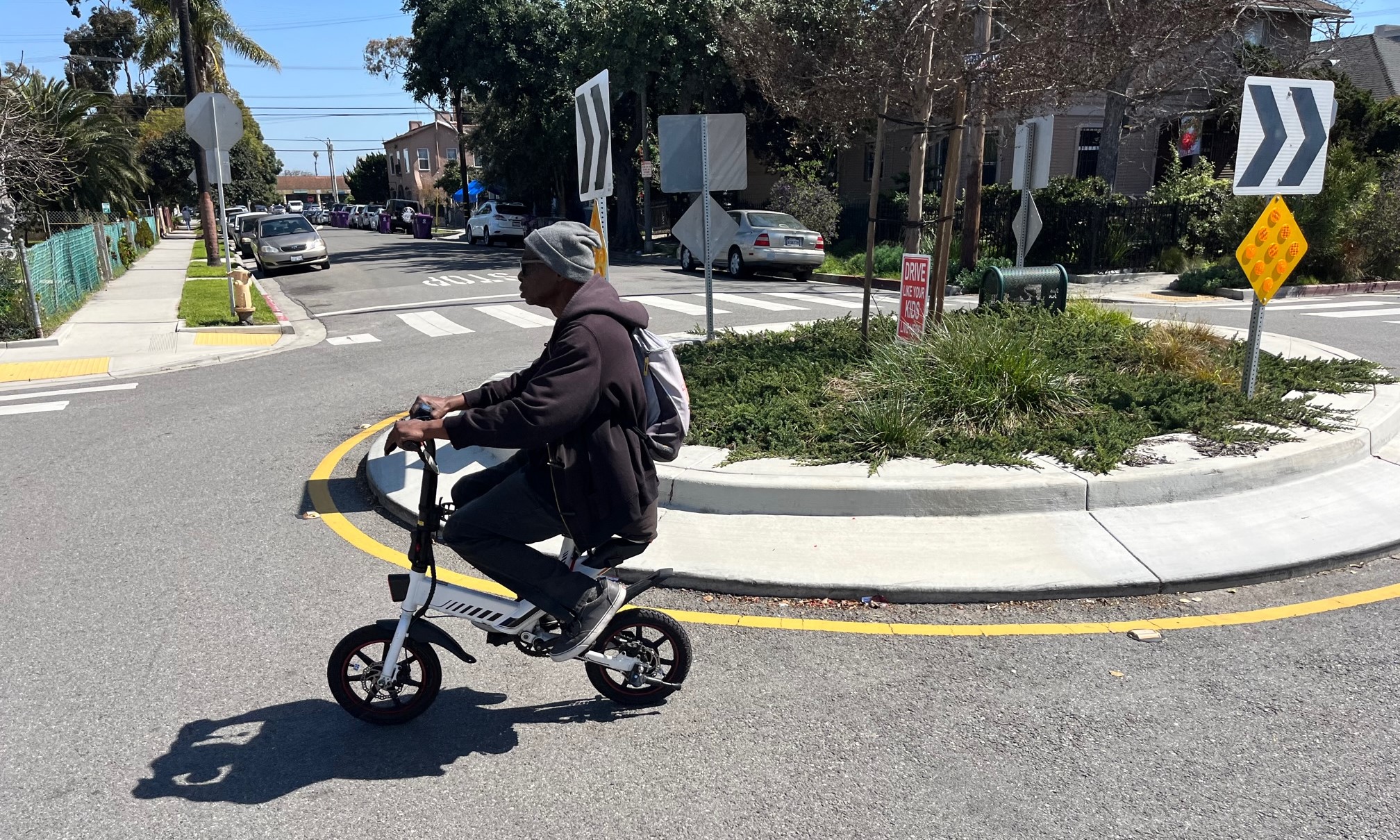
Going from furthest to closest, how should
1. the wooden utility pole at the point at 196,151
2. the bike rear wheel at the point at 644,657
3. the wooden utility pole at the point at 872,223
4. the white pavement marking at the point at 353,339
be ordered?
the wooden utility pole at the point at 196,151, the white pavement marking at the point at 353,339, the wooden utility pole at the point at 872,223, the bike rear wheel at the point at 644,657

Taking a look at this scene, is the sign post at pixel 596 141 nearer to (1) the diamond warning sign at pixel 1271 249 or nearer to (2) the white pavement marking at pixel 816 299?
(1) the diamond warning sign at pixel 1271 249

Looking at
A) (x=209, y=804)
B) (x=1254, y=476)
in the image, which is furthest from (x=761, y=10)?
(x=209, y=804)

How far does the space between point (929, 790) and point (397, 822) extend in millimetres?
1716

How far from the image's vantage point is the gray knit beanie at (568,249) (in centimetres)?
329

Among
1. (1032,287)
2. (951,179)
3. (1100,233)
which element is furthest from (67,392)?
(1100,233)

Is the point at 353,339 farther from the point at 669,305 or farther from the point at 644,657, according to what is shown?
the point at 644,657

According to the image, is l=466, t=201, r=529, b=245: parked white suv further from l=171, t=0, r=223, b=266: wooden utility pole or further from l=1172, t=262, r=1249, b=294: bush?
l=1172, t=262, r=1249, b=294: bush

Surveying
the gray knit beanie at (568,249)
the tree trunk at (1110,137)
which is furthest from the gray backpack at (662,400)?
the tree trunk at (1110,137)

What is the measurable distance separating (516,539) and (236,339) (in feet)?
39.3

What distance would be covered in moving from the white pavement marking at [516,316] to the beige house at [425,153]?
240 feet

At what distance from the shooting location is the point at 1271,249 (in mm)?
6688

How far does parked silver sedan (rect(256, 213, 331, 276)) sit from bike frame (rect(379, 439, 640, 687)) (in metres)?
24.4

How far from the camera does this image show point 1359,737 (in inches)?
133

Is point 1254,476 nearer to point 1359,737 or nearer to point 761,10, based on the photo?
point 1359,737
